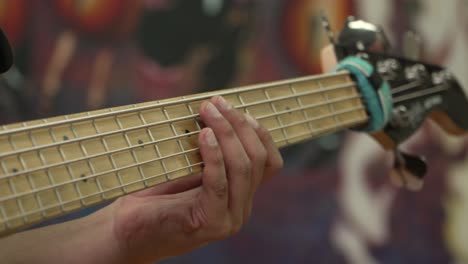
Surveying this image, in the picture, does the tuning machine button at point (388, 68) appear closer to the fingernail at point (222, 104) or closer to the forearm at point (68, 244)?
the fingernail at point (222, 104)

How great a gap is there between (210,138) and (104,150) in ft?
0.44

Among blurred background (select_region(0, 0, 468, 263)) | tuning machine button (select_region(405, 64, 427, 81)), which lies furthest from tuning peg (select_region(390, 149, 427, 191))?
blurred background (select_region(0, 0, 468, 263))

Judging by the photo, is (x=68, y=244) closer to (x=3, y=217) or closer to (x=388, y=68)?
(x=3, y=217)

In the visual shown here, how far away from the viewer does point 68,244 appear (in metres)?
0.82

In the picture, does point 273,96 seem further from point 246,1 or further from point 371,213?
point 371,213

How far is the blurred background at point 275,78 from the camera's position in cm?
135

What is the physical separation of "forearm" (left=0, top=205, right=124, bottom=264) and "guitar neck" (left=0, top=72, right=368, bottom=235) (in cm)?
20

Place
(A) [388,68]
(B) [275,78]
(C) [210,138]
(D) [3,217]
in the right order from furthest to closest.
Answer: (B) [275,78] → (A) [388,68] → (C) [210,138] → (D) [3,217]

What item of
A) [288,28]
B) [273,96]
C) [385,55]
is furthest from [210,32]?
[273,96]

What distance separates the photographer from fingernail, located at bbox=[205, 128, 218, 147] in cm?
72

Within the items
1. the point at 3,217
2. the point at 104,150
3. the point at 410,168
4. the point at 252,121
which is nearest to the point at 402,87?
the point at 410,168

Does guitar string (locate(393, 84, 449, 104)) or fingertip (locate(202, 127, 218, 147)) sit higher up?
fingertip (locate(202, 127, 218, 147))

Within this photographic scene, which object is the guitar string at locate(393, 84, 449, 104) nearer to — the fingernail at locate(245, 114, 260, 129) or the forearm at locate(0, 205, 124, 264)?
the fingernail at locate(245, 114, 260, 129)

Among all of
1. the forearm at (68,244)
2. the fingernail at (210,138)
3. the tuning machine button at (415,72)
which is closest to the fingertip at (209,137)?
the fingernail at (210,138)
